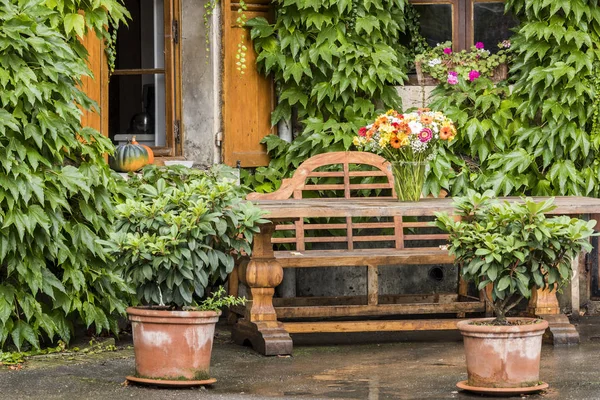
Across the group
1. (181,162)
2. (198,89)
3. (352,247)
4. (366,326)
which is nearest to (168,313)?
(366,326)

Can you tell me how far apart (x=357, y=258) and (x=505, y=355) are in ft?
7.14

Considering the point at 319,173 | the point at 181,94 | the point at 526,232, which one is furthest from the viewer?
the point at 181,94

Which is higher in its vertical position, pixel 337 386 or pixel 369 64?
pixel 369 64

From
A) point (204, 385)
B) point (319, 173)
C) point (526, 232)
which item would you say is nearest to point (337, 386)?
point (204, 385)

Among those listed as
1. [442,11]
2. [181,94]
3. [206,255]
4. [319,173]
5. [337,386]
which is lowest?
[337,386]

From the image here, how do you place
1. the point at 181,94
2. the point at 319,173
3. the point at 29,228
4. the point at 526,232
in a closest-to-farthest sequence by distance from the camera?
the point at 526,232 → the point at 29,228 → the point at 319,173 → the point at 181,94

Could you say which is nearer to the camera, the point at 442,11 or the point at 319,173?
the point at 319,173

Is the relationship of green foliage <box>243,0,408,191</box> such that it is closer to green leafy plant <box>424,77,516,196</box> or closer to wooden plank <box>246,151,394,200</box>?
wooden plank <box>246,151,394,200</box>

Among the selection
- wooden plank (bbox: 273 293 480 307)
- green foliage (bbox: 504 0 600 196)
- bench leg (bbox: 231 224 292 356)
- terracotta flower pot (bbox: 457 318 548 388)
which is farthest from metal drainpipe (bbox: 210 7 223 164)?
terracotta flower pot (bbox: 457 318 548 388)

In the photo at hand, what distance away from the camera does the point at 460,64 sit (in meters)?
9.09

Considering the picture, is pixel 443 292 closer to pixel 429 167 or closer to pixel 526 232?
pixel 429 167

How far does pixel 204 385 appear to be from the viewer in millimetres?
5926

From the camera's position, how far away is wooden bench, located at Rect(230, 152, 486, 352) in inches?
303

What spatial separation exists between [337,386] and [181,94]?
139 inches
